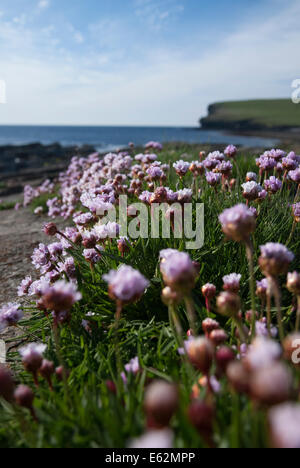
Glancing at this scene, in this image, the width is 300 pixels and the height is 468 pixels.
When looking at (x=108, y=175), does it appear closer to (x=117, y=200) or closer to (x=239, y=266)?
(x=117, y=200)

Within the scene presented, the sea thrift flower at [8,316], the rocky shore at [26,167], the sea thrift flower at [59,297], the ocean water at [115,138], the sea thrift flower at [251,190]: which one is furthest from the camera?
the ocean water at [115,138]

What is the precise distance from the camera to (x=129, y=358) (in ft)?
5.77

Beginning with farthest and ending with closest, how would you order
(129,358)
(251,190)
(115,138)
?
(115,138) → (251,190) → (129,358)

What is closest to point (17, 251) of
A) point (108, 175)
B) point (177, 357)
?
point (108, 175)

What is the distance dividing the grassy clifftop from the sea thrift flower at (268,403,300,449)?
A: 247ft

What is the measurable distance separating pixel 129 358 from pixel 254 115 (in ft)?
301

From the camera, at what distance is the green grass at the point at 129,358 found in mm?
1004

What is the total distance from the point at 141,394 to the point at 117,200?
2260mm

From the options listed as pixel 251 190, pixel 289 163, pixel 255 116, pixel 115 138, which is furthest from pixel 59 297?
pixel 255 116

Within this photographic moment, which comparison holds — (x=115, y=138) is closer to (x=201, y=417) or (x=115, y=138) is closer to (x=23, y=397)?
(x=23, y=397)

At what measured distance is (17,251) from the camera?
3.93m

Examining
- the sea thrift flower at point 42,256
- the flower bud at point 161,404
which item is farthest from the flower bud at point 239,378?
the sea thrift flower at point 42,256

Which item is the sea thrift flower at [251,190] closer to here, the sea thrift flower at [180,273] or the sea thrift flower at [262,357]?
the sea thrift flower at [180,273]

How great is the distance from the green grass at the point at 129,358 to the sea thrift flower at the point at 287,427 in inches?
5.9
